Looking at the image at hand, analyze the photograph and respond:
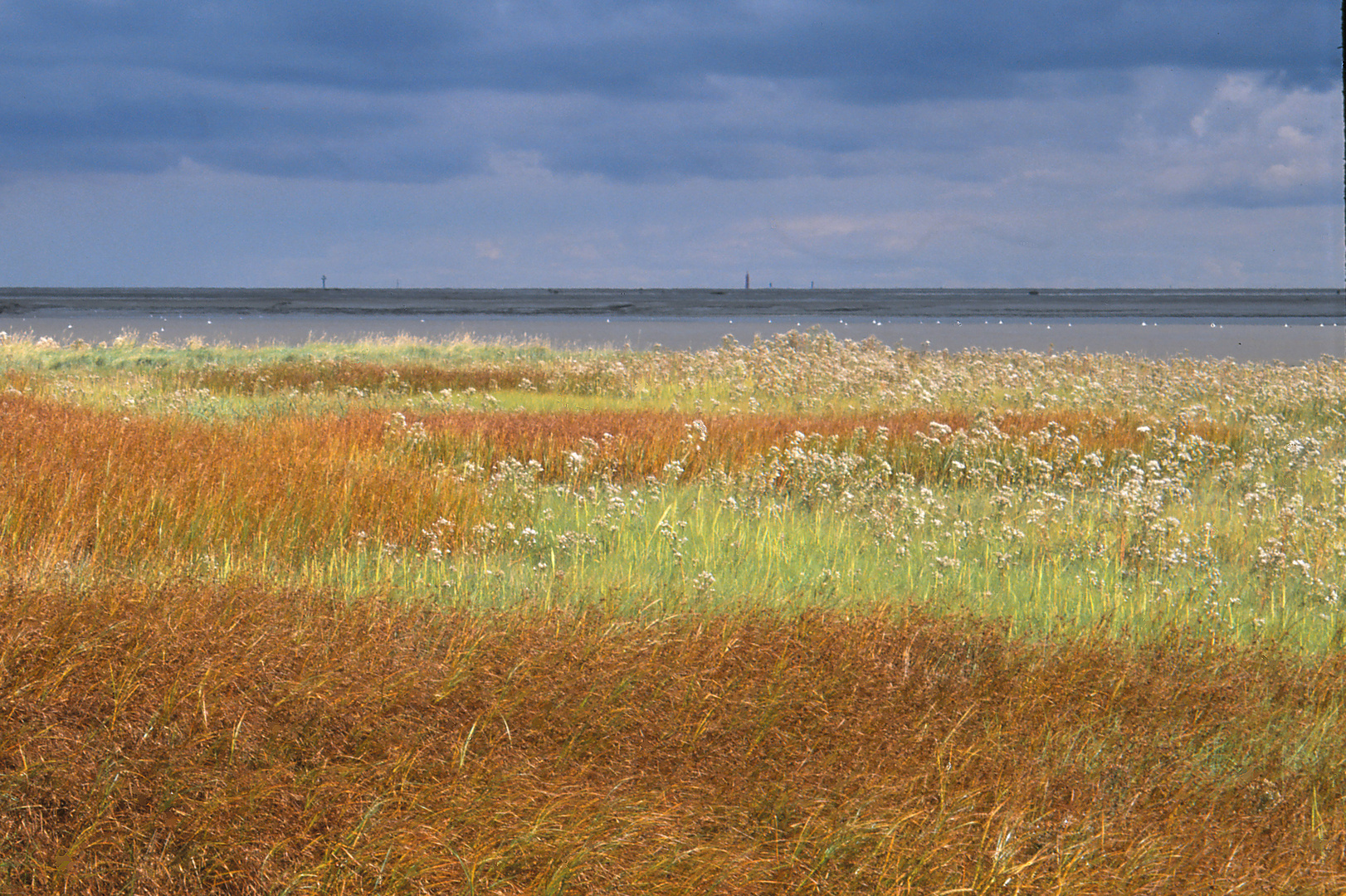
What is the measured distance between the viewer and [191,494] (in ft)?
25.9

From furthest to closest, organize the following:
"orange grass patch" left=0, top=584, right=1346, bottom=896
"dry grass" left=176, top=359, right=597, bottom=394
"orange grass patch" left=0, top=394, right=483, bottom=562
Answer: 1. "dry grass" left=176, top=359, right=597, bottom=394
2. "orange grass patch" left=0, top=394, right=483, bottom=562
3. "orange grass patch" left=0, top=584, right=1346, bottom=896

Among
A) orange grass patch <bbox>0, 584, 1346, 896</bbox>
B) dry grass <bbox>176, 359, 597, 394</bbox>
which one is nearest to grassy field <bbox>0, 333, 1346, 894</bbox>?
orange grass patch <bbox>0, 584, 1346, 896</bbox>

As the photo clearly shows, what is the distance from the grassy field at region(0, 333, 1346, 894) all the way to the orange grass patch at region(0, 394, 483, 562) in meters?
0.04

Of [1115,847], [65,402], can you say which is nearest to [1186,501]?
[1115,847]

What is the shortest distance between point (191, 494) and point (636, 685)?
4.90 metres

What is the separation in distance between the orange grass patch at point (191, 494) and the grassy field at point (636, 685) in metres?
0.04

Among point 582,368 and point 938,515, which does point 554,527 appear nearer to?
point 938,515

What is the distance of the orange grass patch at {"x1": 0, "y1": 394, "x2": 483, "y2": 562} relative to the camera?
7.07 meters

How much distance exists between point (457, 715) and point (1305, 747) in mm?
3832

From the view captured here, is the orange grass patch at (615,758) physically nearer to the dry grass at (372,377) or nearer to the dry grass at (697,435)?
the dry grass at (697,435)

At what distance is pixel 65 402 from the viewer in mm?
13438

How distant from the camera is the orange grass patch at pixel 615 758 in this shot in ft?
10.5

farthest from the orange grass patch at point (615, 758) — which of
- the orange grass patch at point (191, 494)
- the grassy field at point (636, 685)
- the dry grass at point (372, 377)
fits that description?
the dry grass at point (372, 377)

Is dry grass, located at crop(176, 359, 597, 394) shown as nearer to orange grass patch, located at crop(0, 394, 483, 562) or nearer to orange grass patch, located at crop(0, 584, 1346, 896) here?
orange grass patch, located at crop(0, 394, 483, 562)
